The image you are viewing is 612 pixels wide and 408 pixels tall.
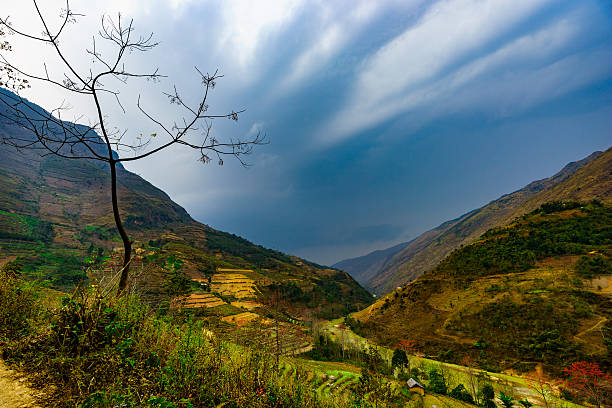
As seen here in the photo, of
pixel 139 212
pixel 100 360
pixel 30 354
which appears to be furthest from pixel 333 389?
pixel 139 212

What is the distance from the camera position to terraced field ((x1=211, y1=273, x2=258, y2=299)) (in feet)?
202

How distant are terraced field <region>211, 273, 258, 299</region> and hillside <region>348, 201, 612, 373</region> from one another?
29.5 m

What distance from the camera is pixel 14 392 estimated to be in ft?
8.35

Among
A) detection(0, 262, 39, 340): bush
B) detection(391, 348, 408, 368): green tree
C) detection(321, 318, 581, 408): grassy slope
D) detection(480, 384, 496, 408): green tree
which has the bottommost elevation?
detection(321, 318, 581, 408): grassy slope

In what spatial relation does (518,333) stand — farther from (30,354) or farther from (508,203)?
(508,203)

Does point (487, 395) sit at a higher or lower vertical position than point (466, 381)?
higher

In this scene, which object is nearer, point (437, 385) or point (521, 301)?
point (437, 385)

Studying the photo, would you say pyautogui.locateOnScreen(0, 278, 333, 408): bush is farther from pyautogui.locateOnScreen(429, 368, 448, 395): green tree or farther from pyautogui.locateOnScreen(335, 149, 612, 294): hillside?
pyautogui.locateOnScreen(335, 149, 612, 294): hillside

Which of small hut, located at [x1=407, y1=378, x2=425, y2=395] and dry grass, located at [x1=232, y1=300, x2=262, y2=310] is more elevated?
dry grass, located at [x1=232, y1=300, x2=262, y2=310]

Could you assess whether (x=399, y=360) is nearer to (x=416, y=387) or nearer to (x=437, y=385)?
(x=437, y=385)

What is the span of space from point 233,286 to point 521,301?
65452 millimetres

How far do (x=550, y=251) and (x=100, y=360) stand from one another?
245 ft

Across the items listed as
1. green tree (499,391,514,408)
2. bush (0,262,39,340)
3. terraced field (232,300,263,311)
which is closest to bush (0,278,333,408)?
bush (0,262,39,340)

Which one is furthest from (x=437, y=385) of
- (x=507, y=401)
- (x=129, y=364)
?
(x=129, y=364)
